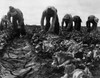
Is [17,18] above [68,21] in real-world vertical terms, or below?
above

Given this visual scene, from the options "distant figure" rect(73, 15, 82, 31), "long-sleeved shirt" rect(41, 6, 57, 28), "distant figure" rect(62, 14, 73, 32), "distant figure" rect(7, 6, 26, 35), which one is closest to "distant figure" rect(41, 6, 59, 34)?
"long-sleeved shirt" rect(41, 6, 57, 28)

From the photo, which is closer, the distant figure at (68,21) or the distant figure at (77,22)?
the distant figure at (68,21)

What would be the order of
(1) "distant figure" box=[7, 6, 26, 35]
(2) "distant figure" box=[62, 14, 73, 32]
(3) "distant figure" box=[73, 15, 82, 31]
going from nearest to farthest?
(1) "distant figure" box=[7, 6, 26, 35] → (2) "distant figure" box=[62, 14, 73, 32] → (3) "distant figure" box=[73, 15, 82, 31]

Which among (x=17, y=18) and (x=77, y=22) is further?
(x=77, y=22)

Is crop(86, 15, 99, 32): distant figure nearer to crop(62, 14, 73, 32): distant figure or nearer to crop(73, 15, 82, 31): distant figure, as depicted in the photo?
crop(73, 15, 82, 31): distant figure

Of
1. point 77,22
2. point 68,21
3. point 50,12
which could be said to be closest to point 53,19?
point 50,12

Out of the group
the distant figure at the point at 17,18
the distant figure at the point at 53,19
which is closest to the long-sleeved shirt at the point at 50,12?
the distant figure at the point at 53,19

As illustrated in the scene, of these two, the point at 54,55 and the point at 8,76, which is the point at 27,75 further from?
the point at 54,55

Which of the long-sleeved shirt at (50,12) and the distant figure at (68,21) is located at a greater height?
the long-sleeved shirt at (50,12)

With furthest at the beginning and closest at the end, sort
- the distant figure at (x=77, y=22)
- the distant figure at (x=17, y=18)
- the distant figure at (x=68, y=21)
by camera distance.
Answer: the distant figure at (x=77, y=22) → the distant figure at (x=68, y=21) → the distant figure at (x=17, y=18)

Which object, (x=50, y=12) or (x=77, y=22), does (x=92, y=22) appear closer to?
(x=77, y=22)

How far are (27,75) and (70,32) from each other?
5143mm

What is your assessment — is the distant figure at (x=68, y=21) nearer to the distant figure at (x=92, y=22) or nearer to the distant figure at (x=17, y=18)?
the distant figure at (x=92, y=22)

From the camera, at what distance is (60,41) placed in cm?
1280
